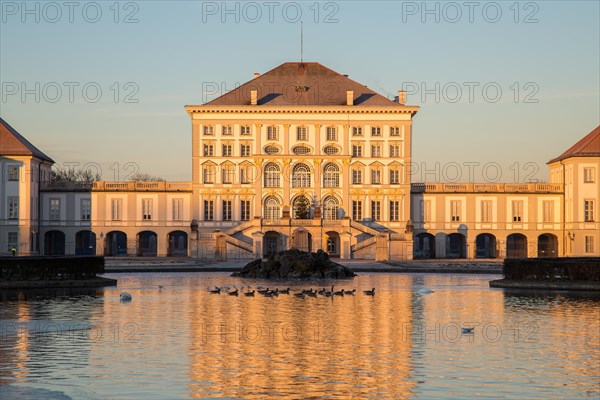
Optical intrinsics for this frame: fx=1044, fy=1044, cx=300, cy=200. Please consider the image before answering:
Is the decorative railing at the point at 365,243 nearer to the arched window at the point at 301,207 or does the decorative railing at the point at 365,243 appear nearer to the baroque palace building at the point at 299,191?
the baroque palace building at the point at 299,191

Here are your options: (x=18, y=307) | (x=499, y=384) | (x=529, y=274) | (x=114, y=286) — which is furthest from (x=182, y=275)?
(x=499, y=384)

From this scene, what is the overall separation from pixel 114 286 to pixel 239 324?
15877 mm

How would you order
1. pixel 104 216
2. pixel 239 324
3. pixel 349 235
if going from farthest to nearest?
pixel 104 216, pixel 349 235, pixel 239 324

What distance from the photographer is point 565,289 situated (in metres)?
35.8

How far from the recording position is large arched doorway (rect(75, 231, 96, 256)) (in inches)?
3315

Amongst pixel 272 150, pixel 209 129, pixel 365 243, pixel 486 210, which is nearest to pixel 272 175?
pixel 272 150

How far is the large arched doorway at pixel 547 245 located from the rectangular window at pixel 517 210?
287 centimetres

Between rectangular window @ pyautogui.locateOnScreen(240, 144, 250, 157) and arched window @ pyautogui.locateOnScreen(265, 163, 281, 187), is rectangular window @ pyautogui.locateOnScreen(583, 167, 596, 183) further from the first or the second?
rectangular window @ pyautogui.locateOnScreen(240, 144, 250, 157)

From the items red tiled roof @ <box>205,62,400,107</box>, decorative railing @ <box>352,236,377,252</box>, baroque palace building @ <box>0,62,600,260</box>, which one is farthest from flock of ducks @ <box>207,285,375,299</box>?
red tiled roof @ <box>205,62,400,107</box>

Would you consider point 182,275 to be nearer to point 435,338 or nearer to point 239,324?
point 239,324

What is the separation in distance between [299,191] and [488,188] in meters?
15.1

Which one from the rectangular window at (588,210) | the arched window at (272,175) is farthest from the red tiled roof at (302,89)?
the rectangular window at (588,210)

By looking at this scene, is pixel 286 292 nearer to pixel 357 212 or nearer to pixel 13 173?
pixel 357 212

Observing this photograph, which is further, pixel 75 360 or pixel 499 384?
pixel 75 360
